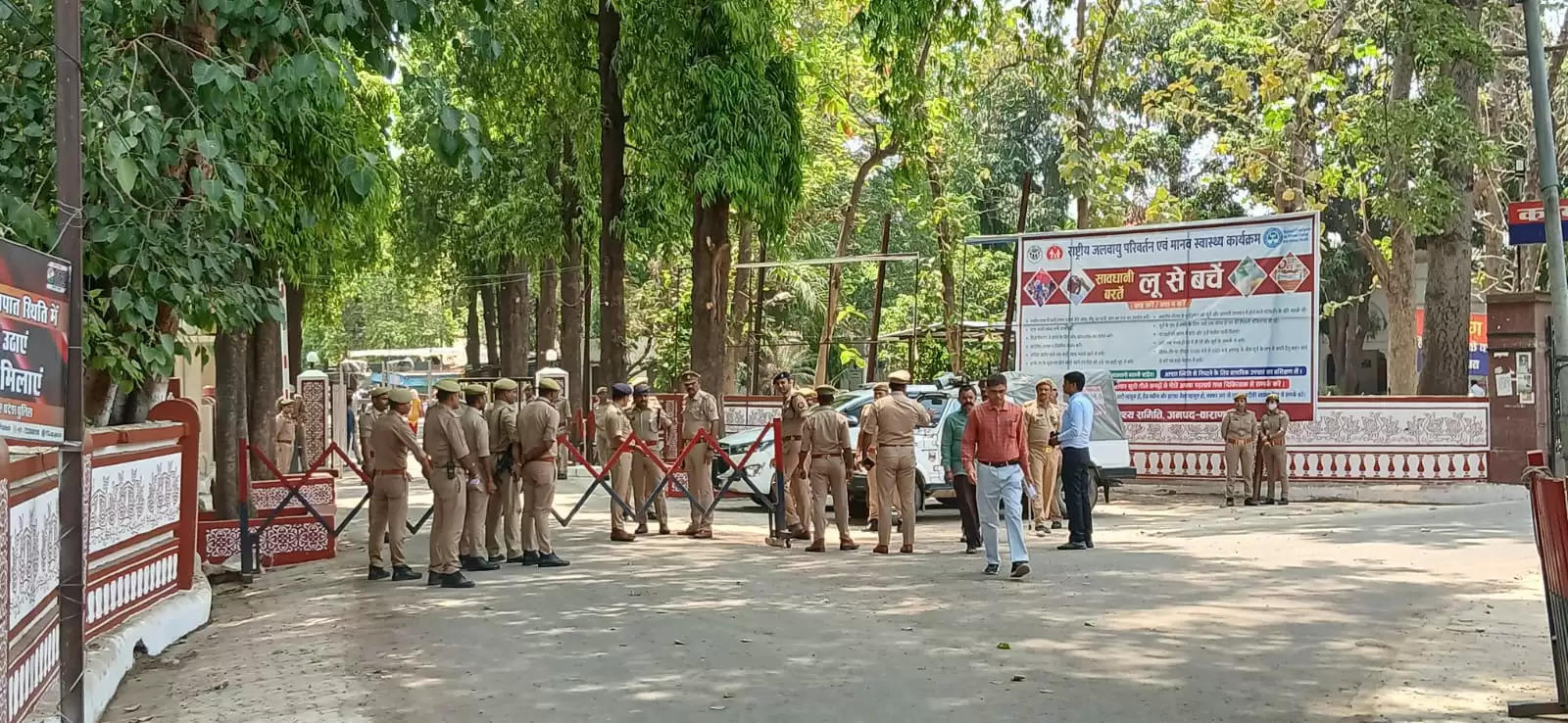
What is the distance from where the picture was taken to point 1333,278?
46.2 m

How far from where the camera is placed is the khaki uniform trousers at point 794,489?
1605 cm

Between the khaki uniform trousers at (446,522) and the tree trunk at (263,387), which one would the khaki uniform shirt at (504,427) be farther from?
the tree trunk at (263,387)

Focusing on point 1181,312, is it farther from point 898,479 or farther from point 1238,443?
point 898,479

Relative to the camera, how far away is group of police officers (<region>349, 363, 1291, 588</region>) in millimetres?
13203

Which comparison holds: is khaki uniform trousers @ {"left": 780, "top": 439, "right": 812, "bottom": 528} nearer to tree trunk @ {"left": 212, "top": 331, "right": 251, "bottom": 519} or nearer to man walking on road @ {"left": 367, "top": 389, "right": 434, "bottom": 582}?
man walking on road @ {"left": 367, "top": 389, "right": 434, "bottom": 582}

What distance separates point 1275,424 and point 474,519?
11.7 m

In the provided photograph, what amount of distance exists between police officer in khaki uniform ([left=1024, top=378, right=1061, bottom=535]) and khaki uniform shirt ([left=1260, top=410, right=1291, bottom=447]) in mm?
4595

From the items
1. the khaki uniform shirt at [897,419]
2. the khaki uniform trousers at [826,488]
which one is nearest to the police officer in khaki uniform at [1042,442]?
the khaki uniform trousers at [826,488]

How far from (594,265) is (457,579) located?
21859mm

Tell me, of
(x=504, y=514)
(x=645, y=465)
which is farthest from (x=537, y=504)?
(x=645, y=465)

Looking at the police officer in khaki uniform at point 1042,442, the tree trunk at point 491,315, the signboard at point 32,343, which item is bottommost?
the police officer in khaki uniform at point 1042,442

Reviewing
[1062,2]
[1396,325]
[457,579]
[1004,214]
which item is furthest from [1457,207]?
[1004,214]

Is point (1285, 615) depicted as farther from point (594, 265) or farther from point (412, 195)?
point (412, 195)

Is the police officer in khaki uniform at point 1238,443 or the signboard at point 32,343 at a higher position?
the signboard at point 32,343
